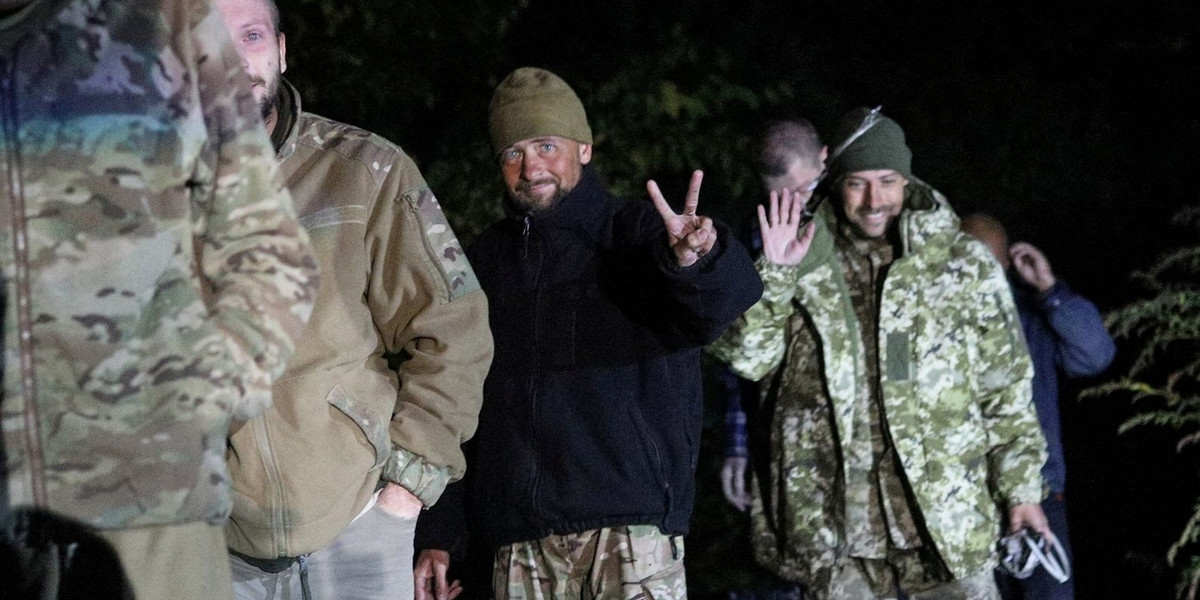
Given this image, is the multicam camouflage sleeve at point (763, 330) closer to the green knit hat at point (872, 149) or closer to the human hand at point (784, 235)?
the human hand at point (784, 235)

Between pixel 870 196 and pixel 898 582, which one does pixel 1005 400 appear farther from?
pixel 870 196

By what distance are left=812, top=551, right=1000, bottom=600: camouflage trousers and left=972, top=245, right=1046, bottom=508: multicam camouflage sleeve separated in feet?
1.02

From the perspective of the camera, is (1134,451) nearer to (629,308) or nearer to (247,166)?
(629,308)

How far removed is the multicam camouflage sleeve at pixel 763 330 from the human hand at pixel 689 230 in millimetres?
952

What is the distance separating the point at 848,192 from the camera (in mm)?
5621

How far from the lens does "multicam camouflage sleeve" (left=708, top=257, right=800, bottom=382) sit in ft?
17.0

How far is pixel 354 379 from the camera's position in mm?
3518

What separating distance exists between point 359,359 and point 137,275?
1.19m

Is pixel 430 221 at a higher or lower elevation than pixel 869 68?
lower

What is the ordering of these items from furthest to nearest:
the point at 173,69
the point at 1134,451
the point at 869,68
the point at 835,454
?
1. the point at 869,68
2. the point at 1134,451
3. the point at 835,454
4. the point at 173,69

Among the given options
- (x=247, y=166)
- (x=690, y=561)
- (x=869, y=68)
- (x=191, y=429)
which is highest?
(x=869, y=68)

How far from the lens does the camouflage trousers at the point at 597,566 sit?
178 inches

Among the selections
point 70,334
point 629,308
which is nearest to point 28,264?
point 70,334

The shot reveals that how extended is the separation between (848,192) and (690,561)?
3.52m
